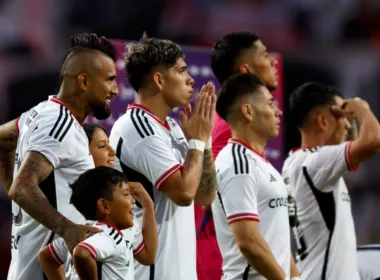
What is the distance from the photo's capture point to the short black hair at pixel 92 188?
186 inches

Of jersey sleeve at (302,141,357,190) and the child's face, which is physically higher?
the child's face

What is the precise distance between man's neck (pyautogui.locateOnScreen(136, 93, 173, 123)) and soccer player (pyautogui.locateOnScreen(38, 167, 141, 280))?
1.90 ft

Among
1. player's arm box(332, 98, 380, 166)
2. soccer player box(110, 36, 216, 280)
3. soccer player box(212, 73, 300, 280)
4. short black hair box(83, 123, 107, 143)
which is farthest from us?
player's arm box(332, 98, 380, 166)

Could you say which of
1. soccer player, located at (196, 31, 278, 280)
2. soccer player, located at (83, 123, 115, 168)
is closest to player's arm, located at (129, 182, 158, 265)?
soccer player, located at (83, 123, 115, 168)

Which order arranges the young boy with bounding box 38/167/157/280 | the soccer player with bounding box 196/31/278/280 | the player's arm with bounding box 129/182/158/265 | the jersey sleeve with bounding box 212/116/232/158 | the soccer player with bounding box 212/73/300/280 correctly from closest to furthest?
1. the young boy with bounding box 38/167/157/280
2. the player's arm with bounding box 129/182/158/265
3. the soccer player with bounding box 212/73/300/280
4. the jersey sleeve with bounding box 212/116/232/158
5. the soccer player with bounding box 196/31/278/280

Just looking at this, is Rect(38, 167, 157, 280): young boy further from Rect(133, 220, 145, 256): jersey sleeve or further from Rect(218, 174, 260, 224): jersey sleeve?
Rect(218, 174, 260, 224): jersey sleeve

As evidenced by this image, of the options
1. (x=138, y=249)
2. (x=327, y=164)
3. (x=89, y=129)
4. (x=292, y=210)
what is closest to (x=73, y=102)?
(x=89, y=129)

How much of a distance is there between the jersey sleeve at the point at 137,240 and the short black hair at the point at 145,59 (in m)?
0.74

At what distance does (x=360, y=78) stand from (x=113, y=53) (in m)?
6.57

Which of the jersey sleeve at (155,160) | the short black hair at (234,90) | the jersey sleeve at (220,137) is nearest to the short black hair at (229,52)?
the jersey sleeve at (220,137)

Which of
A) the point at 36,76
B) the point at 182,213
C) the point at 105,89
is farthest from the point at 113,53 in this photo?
the point at 36,76

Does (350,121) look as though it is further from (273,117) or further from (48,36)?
(48,36)

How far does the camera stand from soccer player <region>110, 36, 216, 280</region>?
16.4 feet

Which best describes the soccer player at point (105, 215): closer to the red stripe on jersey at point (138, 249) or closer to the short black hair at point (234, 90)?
the red stripe on jersey at point (138, 249)
